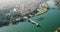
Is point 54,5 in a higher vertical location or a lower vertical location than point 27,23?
higher

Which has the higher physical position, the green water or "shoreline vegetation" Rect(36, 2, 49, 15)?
"shoreline vegetation" Rect(36, 2, 49, 15)

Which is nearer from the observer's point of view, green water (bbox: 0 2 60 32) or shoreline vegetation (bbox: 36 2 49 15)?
green water (bbox: 0 2 60 32)

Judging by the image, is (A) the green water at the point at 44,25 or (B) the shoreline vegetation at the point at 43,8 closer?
(A) the green water at the point at 44,25

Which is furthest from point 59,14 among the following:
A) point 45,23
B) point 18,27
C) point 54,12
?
point 18,27

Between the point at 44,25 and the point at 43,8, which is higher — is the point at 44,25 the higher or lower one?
the lower one

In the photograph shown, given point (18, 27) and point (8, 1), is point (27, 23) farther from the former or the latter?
point (8, 1)

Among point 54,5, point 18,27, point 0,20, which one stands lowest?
point 18,27

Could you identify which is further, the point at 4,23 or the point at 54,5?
the point at 54,5

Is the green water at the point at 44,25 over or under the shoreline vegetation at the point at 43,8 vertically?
under
